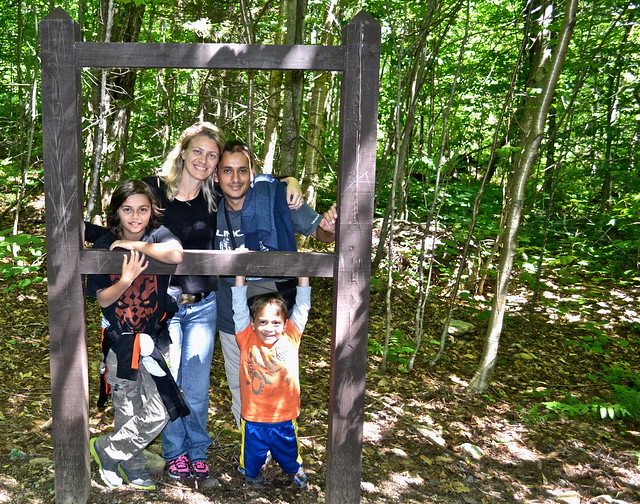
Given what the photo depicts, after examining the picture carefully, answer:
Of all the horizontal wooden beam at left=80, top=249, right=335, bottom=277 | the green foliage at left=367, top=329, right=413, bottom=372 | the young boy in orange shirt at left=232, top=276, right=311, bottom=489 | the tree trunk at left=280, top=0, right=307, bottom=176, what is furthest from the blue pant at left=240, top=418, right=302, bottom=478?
the tree trunk at left=280, top=0, right=307, bottom=176

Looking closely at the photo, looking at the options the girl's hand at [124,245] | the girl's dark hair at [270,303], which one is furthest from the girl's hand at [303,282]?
the girl's hand at [124,245]

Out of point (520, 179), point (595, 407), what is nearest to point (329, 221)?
point (520, 179)

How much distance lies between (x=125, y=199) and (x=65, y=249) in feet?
1.30

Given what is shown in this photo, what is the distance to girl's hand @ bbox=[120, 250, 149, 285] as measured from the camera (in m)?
2.71

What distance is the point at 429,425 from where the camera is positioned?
173 inches

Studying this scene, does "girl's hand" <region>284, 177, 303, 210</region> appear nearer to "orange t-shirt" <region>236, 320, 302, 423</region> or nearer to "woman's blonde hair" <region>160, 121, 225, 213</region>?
"woman's blonde hair" <region>160, 121, 225, 213</region>

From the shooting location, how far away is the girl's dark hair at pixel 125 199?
9.55ft

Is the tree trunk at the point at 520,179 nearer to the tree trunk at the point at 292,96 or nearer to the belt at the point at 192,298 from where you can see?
the tree trunk at the point at 292,96

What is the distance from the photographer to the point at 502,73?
9898 mm

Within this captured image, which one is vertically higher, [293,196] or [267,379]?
[293,196]

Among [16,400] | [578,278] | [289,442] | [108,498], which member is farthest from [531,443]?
[578,278]

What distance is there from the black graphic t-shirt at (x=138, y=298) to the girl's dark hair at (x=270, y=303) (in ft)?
1.63

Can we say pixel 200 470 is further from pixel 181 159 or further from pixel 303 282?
pixel 181 159

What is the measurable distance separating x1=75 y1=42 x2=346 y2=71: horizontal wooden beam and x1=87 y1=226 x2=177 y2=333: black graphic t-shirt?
33.6 inches
